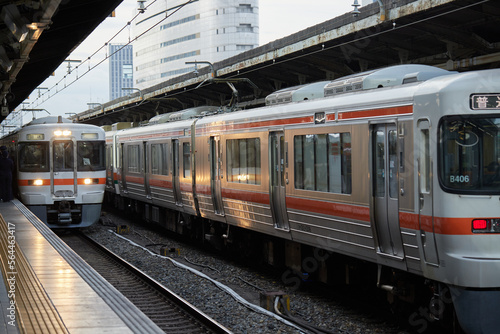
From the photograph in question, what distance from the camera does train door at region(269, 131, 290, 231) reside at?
10914 mm

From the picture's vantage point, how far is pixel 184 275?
1229 centimetres

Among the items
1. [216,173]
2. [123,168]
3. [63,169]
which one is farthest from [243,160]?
[123,168]

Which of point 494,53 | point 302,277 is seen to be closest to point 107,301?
point 302,277

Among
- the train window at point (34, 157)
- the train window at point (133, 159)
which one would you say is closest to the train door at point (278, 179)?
the train window at point (34, 157)

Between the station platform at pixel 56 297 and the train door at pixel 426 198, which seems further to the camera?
the train door at pixel 426 198

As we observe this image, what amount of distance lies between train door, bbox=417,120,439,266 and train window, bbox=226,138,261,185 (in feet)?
15.3

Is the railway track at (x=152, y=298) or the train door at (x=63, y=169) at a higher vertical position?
the train door at (x=63, y=169)

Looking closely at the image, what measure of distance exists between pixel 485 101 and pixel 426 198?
111 cm

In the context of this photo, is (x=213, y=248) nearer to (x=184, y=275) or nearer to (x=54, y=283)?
(x=184, y=275)

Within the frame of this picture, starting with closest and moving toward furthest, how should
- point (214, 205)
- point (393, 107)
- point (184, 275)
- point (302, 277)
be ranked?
point (393, 107) < point (302, 277) < point (184, 275) < point (214, 205)

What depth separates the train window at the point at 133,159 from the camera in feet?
67.0

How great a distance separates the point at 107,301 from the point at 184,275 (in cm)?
556

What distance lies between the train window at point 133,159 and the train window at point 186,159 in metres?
4.35

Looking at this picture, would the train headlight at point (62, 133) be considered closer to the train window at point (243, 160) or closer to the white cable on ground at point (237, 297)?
the white cable on ground at point (237, 297)
